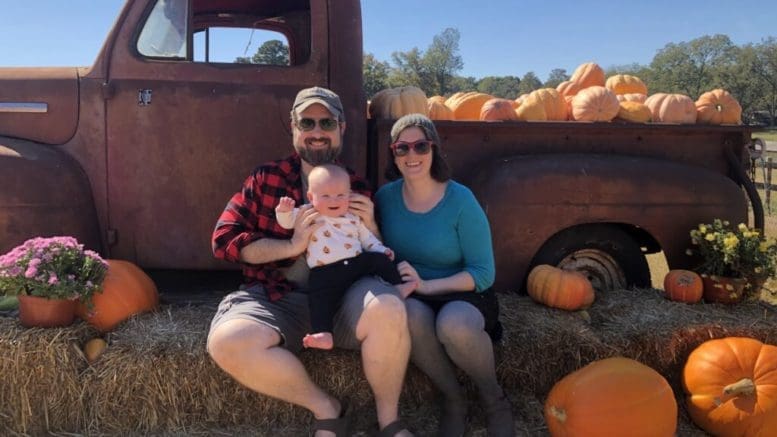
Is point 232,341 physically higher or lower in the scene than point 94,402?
higher

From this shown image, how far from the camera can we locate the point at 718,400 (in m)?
2.86

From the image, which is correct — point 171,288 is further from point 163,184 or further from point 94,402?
point 94,402

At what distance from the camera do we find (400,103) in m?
3.60

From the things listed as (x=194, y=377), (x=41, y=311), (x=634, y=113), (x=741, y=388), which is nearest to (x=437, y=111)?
(x=634, y=113)

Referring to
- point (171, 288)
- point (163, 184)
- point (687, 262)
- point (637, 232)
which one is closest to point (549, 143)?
point (637, 232)

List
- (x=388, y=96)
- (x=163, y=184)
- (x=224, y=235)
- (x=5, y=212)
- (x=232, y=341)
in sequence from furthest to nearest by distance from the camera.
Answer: (x=388, y=96) < (x=163, y=184) < (x=5, y=212) < (x=224, y=235) < (x=232, y=341)

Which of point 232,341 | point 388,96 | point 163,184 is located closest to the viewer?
point 232,341

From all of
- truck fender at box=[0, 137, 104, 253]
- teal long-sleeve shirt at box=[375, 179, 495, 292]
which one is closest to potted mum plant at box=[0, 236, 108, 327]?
truck fender at box=[0, 137, 104, 253]

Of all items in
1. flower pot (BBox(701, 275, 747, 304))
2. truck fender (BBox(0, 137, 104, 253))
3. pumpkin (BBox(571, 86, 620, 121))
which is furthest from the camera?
pumpkin (BBox(571, 86, 620, 121))

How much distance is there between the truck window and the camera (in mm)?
3428

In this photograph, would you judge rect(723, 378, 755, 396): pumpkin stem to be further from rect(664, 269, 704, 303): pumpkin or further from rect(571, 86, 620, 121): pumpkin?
rect(571, 86, 620, 121): pumpkin

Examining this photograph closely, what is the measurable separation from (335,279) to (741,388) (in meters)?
1.99

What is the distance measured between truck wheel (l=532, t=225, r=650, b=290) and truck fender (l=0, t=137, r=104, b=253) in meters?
2.68

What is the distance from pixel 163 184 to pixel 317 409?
168 cm
